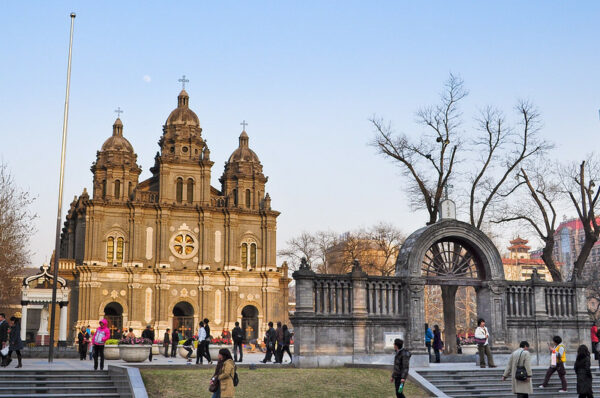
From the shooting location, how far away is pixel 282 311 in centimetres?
6291

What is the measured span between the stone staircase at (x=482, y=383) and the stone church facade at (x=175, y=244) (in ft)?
124

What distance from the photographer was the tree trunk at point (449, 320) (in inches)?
1096

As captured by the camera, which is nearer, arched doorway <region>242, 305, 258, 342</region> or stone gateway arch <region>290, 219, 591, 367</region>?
stone gateway arch <region>290, 219, 591, 367</region>

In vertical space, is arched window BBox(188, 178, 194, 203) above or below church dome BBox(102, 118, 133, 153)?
below

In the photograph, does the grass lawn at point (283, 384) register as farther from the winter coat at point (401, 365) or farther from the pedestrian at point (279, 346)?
the pedestrian at point (279, 346)

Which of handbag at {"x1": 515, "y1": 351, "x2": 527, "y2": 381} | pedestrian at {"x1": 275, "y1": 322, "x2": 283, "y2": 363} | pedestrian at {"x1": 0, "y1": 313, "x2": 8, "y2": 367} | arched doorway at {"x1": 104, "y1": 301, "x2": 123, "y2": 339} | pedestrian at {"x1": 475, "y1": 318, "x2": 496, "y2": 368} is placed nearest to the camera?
handbag at {"x1": 515, "y1": 351, "x2": 527, "y2": 381}

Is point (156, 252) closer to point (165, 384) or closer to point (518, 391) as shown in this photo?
point (165, 384)

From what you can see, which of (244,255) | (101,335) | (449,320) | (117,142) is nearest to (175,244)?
(244,255)

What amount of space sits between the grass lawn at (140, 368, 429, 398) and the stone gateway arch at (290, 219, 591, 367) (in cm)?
329

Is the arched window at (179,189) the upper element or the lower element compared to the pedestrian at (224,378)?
upper

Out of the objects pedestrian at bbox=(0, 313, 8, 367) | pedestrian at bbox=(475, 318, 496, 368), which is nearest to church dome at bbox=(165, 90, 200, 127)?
pedestrian at bbox=(0, 313, 8, 367)

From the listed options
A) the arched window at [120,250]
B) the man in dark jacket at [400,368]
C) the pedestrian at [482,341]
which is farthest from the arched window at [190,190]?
the man in dark jacket at [400,368]

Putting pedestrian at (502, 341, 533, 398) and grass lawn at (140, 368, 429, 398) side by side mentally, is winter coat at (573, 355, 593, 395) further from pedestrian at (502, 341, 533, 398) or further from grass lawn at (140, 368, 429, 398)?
grass lawn at (140, 368, 429, 398)

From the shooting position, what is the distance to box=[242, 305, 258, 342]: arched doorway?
5865 cm
